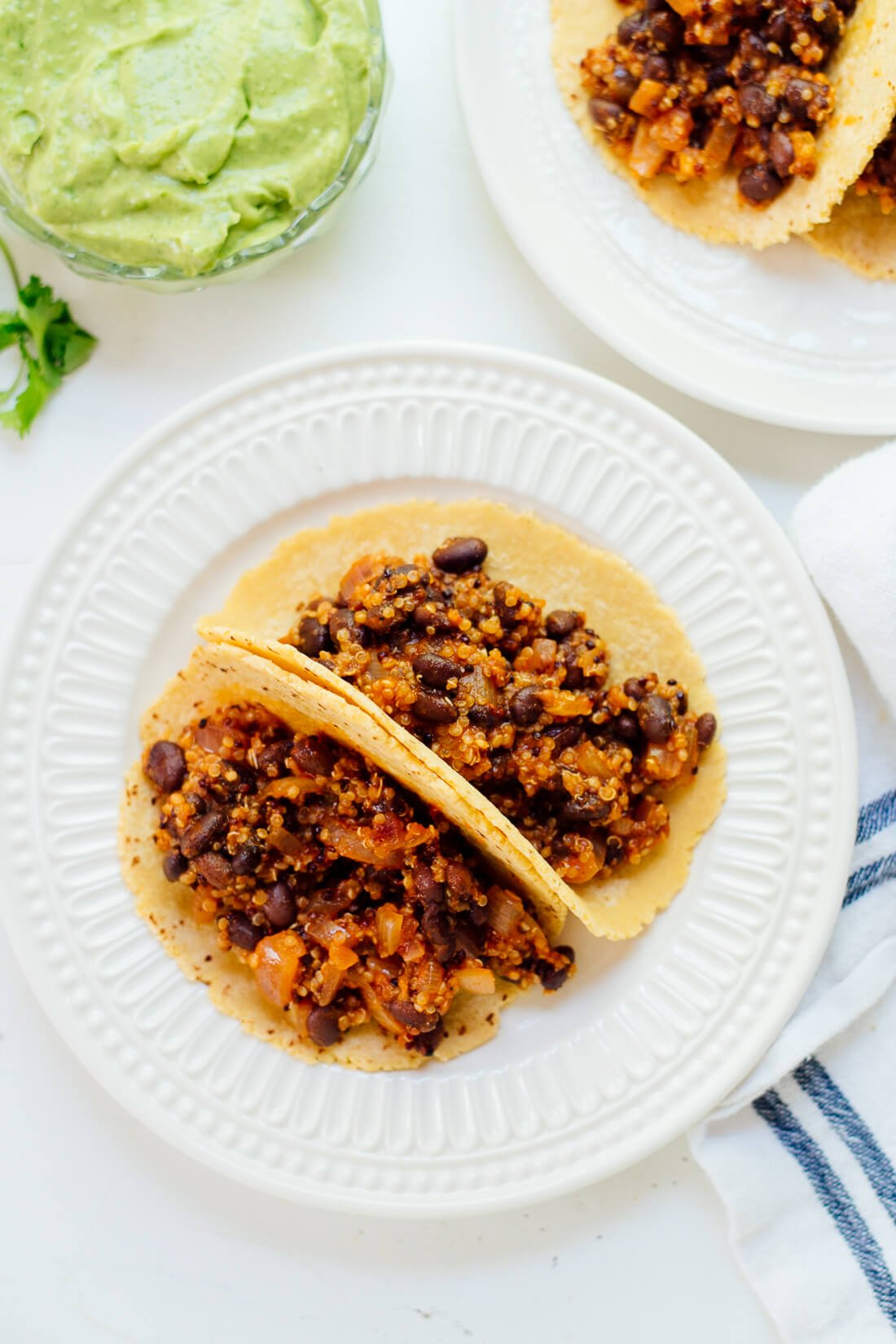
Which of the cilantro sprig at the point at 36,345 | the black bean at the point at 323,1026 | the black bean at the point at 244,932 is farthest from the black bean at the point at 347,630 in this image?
the cilantro sprig at the point at 36,345

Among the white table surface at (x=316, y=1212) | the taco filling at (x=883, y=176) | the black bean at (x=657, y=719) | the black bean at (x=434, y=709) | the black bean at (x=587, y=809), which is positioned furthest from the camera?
the white table surface at (x=316, y=1212)

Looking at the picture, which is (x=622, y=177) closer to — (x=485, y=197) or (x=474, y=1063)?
(x=485, y=197)

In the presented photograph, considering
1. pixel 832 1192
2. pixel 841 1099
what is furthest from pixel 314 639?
pixel 832 1192

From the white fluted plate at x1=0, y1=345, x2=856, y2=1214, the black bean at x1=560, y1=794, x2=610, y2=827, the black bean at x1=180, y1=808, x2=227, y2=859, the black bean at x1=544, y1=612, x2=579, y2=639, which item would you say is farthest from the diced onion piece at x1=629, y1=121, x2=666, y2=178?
the black bean at x1=180, y1=808, x2=227, y2=859

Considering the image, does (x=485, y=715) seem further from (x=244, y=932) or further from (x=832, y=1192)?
(x=832, y=1192)

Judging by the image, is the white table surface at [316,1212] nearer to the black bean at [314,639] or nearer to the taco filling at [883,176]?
the taco filling at [883,176]

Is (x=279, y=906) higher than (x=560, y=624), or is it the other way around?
(x=560, y=624)
